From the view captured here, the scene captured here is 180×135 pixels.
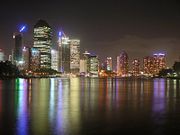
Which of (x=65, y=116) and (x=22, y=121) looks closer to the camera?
(x=22, y=121)

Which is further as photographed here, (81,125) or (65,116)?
(65,116)

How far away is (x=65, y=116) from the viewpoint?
33562mm

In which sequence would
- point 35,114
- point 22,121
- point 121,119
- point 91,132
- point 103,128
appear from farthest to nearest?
point 35,114 < point 121,119 < point 22,121 < point 103,128 < point 91,132

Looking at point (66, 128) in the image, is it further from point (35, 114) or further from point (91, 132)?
point (35, 114)

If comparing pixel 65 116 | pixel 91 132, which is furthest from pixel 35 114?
pixel 91 132

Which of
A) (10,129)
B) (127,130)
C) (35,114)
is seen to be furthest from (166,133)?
(35,114)

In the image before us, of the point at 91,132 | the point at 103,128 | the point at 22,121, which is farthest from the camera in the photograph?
the point at 22,121

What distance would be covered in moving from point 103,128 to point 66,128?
261cm

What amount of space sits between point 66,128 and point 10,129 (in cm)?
385

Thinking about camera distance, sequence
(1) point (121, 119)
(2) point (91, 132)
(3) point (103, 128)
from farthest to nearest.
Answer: (1) point (121, 119) < (3) point (103, 128) < (2) point (91, 132)

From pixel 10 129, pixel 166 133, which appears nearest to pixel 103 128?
pixel 166 133

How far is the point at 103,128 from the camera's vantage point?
26828mm

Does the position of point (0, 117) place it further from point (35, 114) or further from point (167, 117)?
point (167, 117)

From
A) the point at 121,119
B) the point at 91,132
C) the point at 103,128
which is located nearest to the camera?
the point at 91,132
